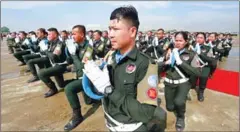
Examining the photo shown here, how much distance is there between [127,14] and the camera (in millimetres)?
1645

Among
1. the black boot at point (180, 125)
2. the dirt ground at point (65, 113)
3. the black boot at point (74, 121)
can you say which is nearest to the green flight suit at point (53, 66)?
the dirt ground at point (65, 113)

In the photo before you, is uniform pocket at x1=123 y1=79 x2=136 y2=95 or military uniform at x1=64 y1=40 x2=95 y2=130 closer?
uniform pocket at x1=123 y1=79 x2=136 y2=95

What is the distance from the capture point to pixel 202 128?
4.21m

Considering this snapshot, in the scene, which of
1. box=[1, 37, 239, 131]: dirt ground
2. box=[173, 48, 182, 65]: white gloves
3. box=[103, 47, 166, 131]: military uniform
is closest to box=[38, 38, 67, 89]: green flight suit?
box=[1, 37, 239, 131]: dirt ground

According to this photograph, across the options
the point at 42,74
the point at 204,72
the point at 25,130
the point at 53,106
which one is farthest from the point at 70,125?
the point at 204,72

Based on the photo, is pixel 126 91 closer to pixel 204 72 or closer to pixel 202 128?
pixel 202 128

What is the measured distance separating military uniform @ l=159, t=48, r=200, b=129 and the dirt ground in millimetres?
392

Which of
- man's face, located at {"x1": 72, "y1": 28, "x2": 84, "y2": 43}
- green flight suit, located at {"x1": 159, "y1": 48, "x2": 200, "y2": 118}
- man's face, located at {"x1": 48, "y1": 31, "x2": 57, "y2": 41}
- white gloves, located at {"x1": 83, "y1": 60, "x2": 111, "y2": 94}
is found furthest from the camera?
man's face, located at {"x1": 48, "y1": 31, "x2": 57, "y2": 41}

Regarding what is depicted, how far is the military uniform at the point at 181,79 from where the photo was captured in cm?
410

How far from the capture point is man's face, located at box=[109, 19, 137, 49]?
1627 mm

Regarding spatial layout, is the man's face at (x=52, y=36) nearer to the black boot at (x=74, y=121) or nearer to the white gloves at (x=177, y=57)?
the black boot at (x=74, y=121)

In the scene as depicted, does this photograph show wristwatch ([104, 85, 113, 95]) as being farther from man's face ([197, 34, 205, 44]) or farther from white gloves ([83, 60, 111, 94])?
man's face ([197, 34, 205, 44])

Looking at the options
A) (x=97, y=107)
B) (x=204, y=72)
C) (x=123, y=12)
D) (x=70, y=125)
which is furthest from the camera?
(x=204, y=72)

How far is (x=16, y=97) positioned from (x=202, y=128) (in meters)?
5.08
